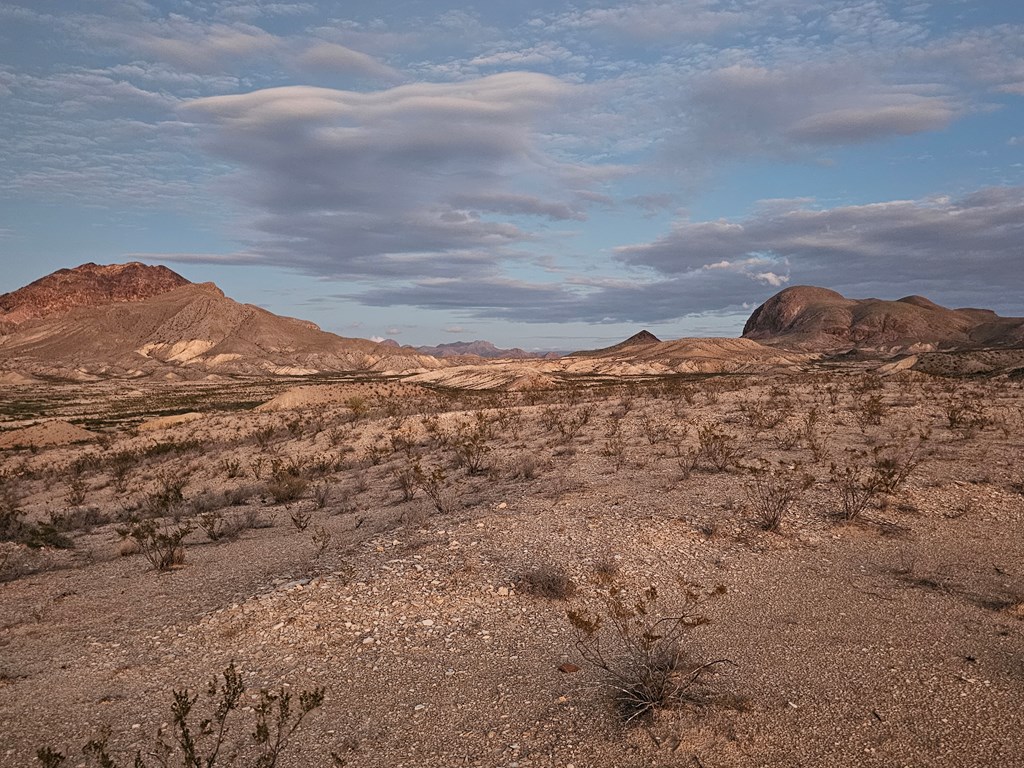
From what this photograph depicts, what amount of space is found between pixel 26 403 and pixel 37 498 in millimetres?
73596

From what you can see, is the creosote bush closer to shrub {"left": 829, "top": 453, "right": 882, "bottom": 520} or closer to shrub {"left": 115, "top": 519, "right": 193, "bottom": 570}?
shrub {"left": 115, "top": 519, "right": 193, "bottom": 570}

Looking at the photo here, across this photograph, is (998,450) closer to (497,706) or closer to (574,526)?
(574,526)

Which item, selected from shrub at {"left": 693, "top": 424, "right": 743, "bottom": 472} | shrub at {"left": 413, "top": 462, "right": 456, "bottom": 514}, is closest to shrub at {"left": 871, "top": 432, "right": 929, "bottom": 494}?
shrub at {"left": 693, "top": 424, "right": 743, "bottom": 472}

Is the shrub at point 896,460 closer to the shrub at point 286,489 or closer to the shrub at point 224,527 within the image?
the shrub at point 224,527

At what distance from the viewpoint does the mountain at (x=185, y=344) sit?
144375 mm

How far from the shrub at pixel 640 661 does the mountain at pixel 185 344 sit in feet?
456

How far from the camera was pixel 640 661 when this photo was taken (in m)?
5.81

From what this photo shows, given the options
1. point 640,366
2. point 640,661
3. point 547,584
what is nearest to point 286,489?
point 547,584

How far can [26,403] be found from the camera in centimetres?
7838

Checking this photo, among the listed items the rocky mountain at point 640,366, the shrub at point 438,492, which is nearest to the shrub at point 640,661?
the shrub at point 438,492

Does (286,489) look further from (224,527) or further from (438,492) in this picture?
(438,492)

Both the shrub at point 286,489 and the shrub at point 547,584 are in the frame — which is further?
the shrub at point 286,489

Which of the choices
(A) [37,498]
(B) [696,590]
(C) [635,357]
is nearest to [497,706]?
(B) [696,590]

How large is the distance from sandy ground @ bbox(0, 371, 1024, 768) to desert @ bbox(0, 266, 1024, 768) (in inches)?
1.3
